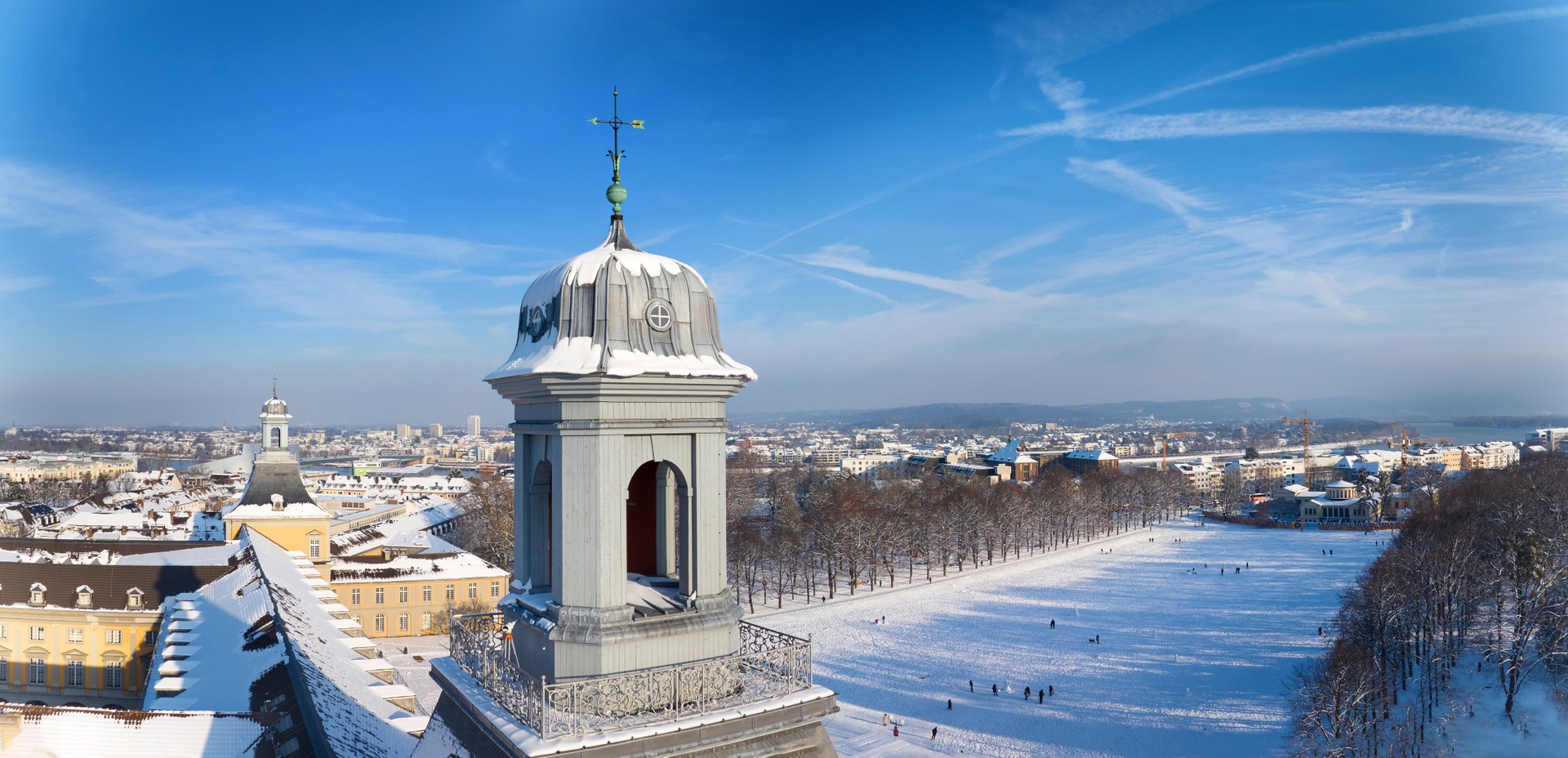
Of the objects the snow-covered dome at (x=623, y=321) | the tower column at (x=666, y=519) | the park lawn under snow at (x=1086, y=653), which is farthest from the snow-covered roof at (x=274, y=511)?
the snow-covered dome at (x=623, y=321)

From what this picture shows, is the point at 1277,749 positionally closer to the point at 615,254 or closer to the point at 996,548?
the point at 615,254

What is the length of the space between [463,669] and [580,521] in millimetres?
2311

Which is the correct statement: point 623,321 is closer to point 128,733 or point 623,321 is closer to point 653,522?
point 653,522

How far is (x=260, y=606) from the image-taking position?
89.1 ft

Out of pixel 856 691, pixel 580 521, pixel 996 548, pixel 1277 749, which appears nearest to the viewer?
pixel 580 521

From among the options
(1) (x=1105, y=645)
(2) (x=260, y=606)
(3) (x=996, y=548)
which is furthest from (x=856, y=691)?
(3) (x=996, y=548)

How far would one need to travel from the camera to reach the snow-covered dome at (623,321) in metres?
8.78

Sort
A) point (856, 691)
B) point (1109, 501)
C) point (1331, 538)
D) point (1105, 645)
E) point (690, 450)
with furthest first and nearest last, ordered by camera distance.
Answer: point (1109, 501) → point (1331, 538) → point (1105, 645) → point (856, 691) → point (690, 450)

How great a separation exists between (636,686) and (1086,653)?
42446 millimetres

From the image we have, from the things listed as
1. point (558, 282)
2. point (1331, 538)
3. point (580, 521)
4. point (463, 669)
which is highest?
point (558, 282)

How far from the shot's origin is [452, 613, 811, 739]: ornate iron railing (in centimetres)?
792

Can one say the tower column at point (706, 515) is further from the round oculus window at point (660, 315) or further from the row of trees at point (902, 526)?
the row of trees at point (902, 526)

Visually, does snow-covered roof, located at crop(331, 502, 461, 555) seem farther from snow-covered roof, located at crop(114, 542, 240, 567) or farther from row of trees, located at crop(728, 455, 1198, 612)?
row of trees, located at crop(728, 455, 1198, 612)

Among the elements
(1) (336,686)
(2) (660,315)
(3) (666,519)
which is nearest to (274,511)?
(1) (336,686)
